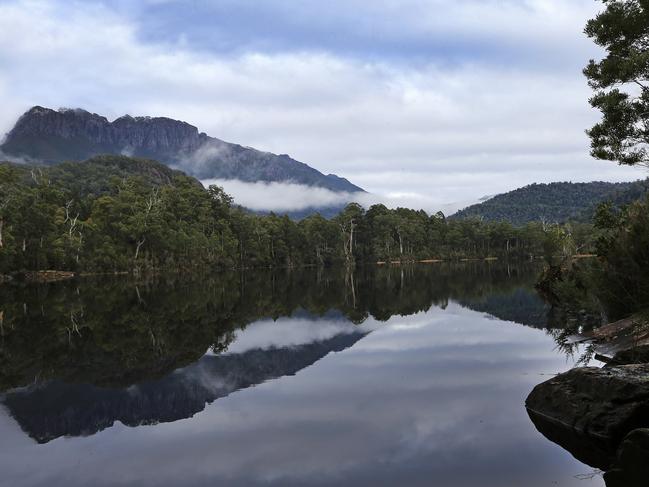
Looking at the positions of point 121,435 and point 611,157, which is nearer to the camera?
point 121,435

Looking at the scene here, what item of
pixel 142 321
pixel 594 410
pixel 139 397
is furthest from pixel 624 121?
pixel 142 321

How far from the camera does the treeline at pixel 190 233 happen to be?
82.4m

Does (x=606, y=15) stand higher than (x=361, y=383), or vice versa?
(x=606, y=15)

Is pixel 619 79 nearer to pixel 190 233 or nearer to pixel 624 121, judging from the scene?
pixel 624 121

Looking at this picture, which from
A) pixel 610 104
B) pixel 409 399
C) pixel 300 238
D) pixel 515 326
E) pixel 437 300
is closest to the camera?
pixel 409 399

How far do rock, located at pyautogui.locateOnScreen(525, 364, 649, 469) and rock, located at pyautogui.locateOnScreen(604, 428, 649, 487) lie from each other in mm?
932

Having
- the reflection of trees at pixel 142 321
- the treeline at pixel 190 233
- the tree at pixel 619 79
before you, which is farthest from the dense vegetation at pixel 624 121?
the treeline at pixel 190 233

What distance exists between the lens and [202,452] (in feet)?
35.1

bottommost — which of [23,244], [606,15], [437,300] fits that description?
[437,300]

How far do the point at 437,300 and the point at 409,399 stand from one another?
27.3 metres

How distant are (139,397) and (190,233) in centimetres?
10022

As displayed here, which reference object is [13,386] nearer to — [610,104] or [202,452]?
[202,452]

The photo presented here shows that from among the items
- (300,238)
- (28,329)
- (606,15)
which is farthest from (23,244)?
(606,15)

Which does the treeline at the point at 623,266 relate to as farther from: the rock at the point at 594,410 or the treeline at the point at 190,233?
the treeline at the point at 190,233
